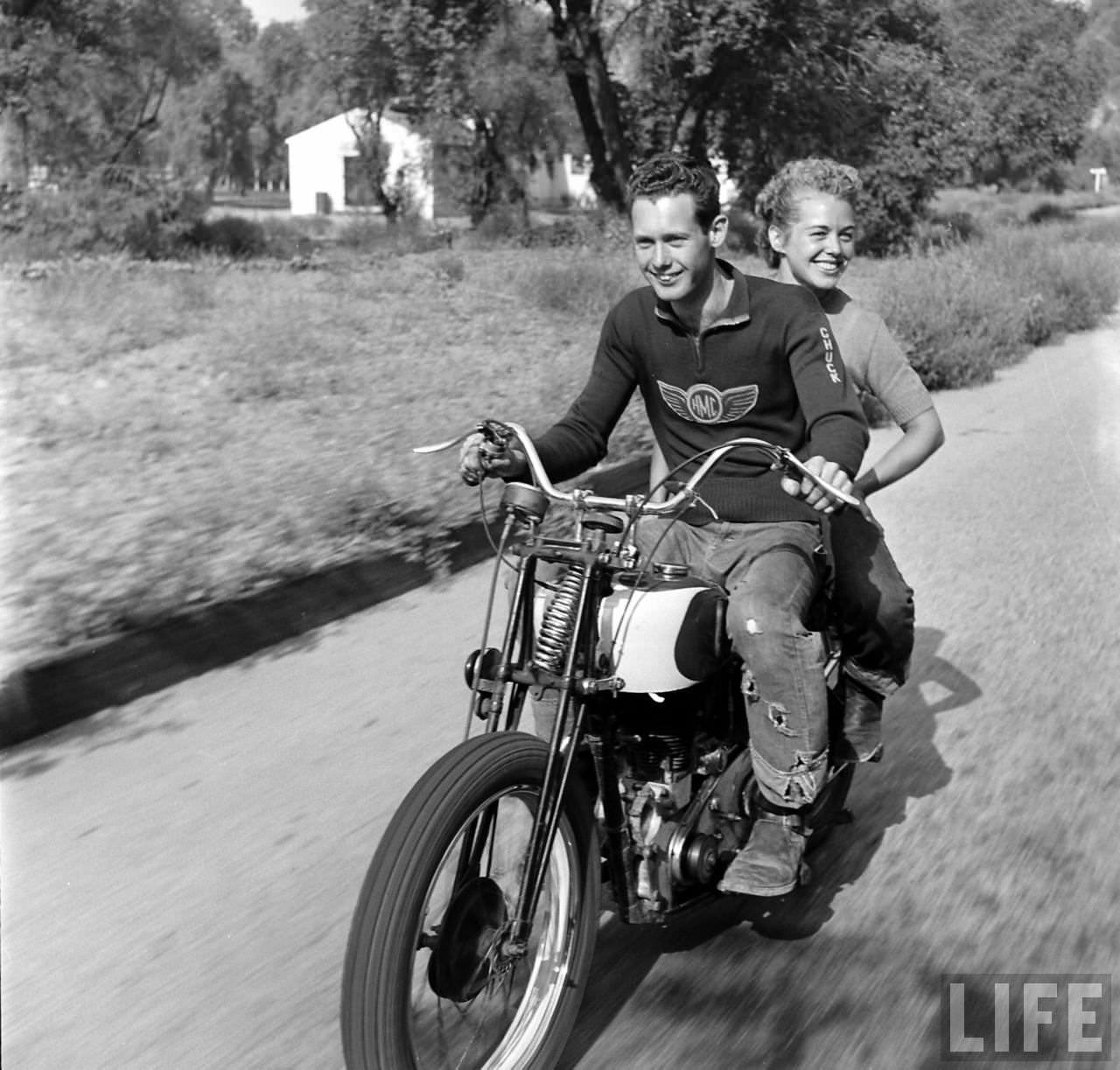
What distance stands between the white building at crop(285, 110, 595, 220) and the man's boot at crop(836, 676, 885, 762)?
4749cm

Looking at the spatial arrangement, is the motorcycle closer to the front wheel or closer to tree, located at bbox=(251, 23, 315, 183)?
the front wheel

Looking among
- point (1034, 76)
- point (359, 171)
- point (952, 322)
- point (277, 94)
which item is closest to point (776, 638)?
point (952, 322)

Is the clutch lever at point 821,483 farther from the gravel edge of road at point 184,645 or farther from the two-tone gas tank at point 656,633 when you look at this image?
the gravel edge of road at point 184,645

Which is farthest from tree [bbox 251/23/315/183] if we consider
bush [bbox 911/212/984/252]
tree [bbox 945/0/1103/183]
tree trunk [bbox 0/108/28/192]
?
tree [bbox 945/0/1103/183]

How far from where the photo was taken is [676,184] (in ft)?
12.0

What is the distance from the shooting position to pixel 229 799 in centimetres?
480

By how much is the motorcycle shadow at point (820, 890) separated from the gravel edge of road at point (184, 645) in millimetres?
2411

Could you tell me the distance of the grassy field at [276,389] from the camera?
662cm

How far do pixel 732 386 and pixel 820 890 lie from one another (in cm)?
144

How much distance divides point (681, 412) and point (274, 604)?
3.06 m

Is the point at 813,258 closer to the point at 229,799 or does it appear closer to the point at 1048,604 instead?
the point at 229,799

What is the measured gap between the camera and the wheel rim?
117 inches

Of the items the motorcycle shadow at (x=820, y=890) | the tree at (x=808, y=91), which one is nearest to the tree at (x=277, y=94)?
the tree at (x=808, y=91)

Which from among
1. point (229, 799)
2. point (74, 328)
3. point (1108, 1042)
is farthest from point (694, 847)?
point (74, 328)
